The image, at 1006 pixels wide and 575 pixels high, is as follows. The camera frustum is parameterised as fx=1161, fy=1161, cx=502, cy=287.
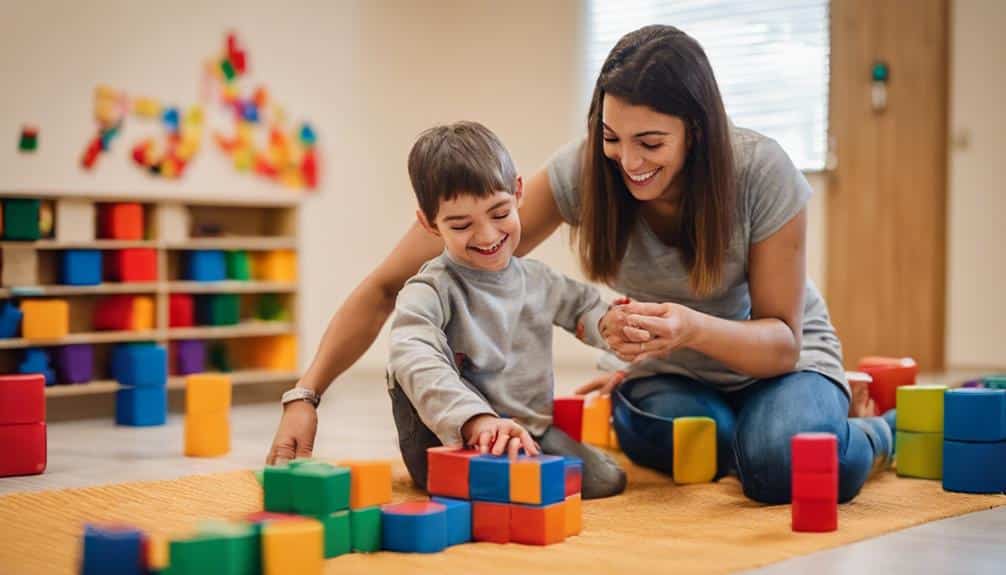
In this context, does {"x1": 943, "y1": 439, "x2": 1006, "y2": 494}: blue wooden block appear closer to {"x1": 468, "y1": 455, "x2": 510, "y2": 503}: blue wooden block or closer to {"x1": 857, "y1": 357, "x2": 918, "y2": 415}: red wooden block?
{"x1": 857, "y1": 357, "x2": 918, "y2": 415}: red wooden block

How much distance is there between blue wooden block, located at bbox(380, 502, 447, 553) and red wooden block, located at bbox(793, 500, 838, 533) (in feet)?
1.83

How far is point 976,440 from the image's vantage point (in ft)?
7.00

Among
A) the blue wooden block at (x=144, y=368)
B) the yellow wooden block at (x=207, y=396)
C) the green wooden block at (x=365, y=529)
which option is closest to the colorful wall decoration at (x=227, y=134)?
the blue wooden block at (x=144, y=368)

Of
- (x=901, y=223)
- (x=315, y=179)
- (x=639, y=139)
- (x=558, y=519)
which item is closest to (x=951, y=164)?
(x=901, y=223)

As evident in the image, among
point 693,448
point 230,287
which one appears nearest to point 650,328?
point 693,448

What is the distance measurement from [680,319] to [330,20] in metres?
3.76

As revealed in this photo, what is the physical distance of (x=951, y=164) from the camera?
Answer: 523 cm

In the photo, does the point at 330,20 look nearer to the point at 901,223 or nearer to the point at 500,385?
the point at 901,223

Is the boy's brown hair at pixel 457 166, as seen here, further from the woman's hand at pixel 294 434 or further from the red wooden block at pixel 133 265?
the red wooden block at pixel 133 265

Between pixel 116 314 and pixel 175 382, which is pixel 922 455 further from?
pixel 116 314

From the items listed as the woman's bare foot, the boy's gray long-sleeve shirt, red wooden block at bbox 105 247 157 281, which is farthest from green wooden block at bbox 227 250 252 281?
the woman's bare foot

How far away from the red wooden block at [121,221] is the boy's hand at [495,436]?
232 centimetres

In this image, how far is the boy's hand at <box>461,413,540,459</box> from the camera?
5.59 feet

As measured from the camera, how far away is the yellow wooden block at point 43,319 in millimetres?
3508
